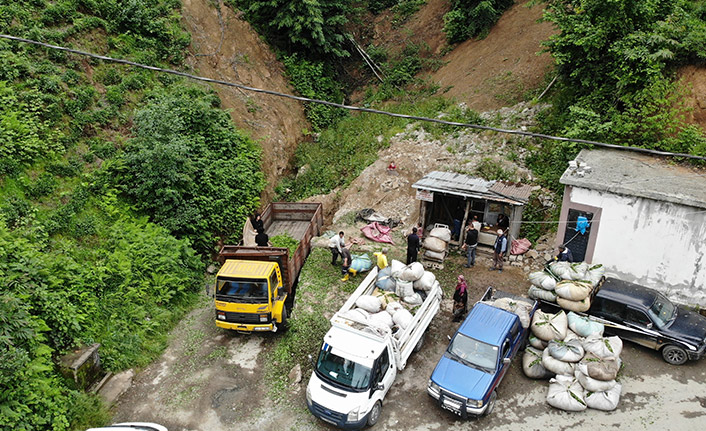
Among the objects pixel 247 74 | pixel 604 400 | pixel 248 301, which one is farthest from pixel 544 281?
pixel 247 74

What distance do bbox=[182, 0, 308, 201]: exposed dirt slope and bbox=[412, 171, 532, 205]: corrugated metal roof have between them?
8070 millimetres

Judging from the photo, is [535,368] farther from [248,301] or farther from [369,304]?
[248,301]

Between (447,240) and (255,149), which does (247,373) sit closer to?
(447,240)

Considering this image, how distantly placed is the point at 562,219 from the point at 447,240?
3.59 metres

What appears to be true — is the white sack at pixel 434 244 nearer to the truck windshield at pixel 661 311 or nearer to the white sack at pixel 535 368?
the white sack at pixel 535 368

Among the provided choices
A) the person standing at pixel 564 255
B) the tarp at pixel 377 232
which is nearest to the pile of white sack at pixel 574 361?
the person standing at pixel 564 255

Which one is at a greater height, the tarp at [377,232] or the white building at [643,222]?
the white building at [643,222]

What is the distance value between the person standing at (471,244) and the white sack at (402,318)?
478 cm

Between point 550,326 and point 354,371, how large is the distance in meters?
4.86

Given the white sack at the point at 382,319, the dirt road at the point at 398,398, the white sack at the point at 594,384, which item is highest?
the white sack at the point at 382,319

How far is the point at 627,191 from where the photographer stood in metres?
12.6

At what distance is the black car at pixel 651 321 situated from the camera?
35.8 feet

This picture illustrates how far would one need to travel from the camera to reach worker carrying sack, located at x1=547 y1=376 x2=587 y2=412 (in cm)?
988

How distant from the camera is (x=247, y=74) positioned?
24391mm
